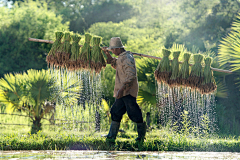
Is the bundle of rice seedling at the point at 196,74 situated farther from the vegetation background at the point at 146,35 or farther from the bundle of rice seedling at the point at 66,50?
the vegetation background at the point at 146,35

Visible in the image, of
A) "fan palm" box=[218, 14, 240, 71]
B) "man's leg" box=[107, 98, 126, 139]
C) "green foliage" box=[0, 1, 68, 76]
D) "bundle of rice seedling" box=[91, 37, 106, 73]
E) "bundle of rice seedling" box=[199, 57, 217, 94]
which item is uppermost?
"green foliage" box=[0, 1, 68, 76]

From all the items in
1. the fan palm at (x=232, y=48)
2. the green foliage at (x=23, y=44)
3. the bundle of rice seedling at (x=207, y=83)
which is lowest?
the bundle of rice seedling at (x=207, y=83)

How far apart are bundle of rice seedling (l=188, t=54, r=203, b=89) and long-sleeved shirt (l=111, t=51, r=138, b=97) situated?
4.29ft

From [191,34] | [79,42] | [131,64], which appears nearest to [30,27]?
[191,34]

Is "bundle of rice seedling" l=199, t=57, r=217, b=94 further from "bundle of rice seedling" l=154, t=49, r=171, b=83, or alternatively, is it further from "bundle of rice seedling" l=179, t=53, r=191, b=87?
"bundle of rice seedling" l=154, t=49, r=171, b=83

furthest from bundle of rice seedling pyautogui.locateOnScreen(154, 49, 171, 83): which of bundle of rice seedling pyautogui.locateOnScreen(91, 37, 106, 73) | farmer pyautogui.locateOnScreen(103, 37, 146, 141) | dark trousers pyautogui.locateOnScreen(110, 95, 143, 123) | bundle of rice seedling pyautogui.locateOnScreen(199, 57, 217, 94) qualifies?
bundle of rice seedling pyautogui.locateOnScreen(91, 37, 106, 73)

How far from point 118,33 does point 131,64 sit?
13.9 metres

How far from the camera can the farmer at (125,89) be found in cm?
507

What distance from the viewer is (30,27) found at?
19703 millimetres

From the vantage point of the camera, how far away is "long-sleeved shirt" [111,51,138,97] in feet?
16.6

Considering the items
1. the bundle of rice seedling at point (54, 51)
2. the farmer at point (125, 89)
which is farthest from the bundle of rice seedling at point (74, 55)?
the farmer at point (125, 89)

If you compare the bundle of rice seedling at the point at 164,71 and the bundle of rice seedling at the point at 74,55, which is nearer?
the bundle of rice seedling at the point at 74,55

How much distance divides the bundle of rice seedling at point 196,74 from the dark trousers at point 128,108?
4.35 feet

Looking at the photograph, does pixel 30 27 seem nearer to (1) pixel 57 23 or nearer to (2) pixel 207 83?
(1) pixel 57 23
